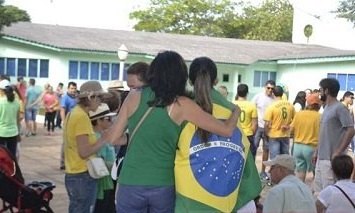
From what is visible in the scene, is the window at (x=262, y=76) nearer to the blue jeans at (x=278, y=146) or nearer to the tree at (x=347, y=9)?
the tree at (x=347, y=9)

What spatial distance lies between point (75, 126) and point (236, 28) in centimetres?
5440

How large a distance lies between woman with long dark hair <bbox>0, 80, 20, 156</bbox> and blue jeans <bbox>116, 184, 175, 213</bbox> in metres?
5.63

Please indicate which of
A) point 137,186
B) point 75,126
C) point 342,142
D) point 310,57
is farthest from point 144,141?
point 310,57

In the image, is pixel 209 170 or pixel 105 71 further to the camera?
pixel 105 71

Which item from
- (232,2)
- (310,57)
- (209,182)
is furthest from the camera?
(232,2)

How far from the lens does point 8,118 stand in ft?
30.8

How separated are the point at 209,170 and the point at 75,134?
1.76m

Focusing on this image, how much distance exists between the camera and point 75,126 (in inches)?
208

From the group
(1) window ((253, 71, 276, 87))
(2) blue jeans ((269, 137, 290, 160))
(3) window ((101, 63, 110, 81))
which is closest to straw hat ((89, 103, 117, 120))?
(2) blue jeans ((269, 137, 290, 160))

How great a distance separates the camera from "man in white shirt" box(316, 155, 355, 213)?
5402 mm

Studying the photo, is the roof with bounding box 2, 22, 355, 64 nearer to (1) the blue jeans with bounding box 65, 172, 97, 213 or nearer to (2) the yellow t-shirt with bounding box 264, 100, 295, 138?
(2) the yellow t-shirt with bounding box 264, 100, 295, 138

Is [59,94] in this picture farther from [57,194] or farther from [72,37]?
[57,194]

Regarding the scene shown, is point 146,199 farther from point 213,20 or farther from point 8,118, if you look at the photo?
point 213,20

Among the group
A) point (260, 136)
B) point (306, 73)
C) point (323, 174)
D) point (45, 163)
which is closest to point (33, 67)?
point (306, 73)
